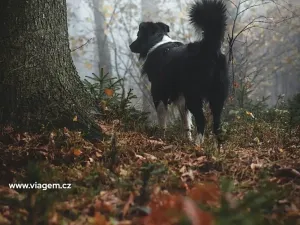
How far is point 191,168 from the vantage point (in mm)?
3084

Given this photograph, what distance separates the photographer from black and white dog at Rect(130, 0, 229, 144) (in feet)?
14.8

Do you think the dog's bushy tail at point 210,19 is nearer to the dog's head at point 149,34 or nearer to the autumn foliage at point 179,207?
the dog's head at point 149,34

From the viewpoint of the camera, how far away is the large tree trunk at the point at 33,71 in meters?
3.76

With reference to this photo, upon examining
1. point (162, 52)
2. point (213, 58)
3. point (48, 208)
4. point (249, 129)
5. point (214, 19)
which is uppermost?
point (162, 52)

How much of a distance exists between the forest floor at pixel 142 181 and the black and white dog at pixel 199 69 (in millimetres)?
868

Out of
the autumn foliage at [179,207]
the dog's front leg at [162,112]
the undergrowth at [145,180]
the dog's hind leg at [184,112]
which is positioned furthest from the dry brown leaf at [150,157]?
the dog's front leg at [162,112]

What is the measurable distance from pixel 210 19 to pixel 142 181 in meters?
2.72

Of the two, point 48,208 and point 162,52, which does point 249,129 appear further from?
point 48,208

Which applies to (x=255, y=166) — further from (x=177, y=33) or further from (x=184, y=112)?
(x=177, y=33)

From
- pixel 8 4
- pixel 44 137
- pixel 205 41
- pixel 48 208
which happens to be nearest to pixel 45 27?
pixel 8 4

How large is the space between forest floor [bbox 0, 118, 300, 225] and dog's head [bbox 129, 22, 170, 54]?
278 cm

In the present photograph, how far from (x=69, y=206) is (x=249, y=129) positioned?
3.43 m

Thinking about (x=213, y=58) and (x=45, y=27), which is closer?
(x=45, y=27)

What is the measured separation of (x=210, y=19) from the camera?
4.46 meters
